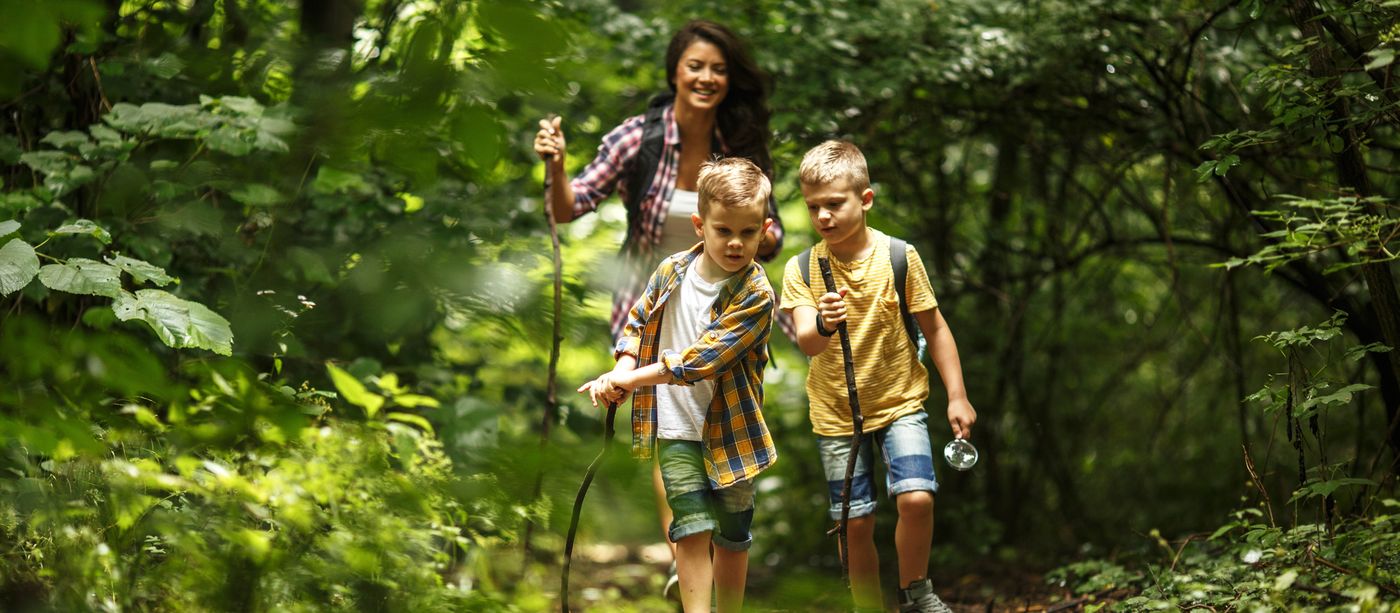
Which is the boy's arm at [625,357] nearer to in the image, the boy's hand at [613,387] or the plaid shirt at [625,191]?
the boy's hand at [613,387]

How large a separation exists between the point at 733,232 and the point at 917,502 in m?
0.96

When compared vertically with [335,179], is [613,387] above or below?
below

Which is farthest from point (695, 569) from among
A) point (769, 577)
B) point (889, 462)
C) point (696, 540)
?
point (889, 462)

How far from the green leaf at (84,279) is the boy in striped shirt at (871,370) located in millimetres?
1732

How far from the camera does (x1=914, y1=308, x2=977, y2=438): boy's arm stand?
308cm

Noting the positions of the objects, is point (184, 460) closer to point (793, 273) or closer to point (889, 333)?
point (793, 273)

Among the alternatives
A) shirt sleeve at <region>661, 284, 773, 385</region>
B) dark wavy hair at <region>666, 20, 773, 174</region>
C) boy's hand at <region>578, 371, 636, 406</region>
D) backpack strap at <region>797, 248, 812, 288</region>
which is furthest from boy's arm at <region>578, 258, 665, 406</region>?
dark wavy hair at <region>666, 20, 773, 174</region>

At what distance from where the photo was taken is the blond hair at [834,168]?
3.00m

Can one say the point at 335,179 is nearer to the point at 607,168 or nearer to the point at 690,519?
the point at 607,168

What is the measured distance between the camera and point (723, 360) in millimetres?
2660

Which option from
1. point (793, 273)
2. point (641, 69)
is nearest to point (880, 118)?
point (641, 69)

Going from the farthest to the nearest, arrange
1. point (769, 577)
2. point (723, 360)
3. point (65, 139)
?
point (65, 139) < point (723, 360) < point (769, 577)

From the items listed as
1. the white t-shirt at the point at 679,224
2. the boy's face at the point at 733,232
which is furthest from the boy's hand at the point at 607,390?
the white t-shirt at the point at 679,224

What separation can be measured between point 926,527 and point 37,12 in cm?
252
